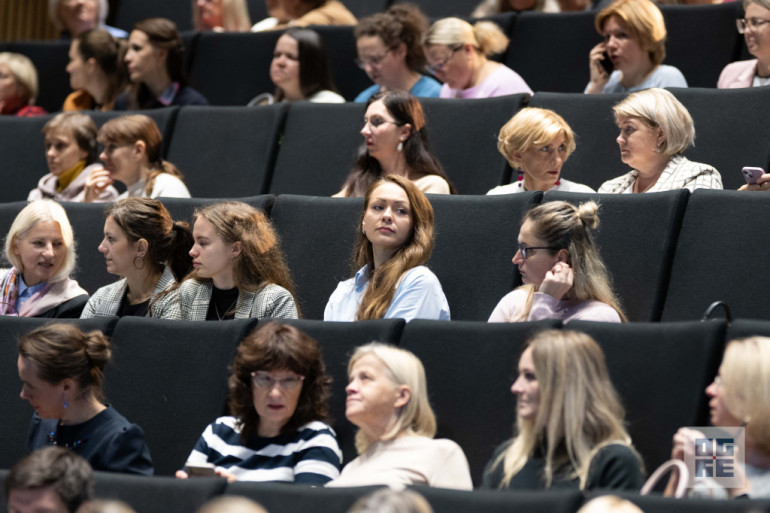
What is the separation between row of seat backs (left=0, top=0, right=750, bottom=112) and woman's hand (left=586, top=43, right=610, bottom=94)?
0.17 metres

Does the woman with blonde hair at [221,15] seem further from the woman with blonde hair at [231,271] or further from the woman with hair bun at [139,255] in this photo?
the woman with blonde hair at [231,271]

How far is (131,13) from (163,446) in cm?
196

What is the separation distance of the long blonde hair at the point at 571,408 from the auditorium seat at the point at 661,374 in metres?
0.09

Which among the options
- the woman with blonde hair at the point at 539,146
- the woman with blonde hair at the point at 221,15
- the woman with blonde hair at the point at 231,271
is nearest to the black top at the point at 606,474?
the woman with blonde hair at the point at 231,271

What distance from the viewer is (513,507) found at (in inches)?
38.9

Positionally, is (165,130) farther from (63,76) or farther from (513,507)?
(513,507)

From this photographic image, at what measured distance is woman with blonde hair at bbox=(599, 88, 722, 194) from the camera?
1686 millimetres

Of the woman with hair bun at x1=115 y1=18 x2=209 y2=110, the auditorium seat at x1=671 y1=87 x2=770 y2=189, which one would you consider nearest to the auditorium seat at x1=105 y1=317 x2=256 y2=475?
the auditorium seat at x1=671 y1=87 x2=770 y2=189

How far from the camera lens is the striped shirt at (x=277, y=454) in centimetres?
131

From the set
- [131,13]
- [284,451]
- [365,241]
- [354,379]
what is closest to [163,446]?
[284,451]

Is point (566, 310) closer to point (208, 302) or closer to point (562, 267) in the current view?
point (562, 267)

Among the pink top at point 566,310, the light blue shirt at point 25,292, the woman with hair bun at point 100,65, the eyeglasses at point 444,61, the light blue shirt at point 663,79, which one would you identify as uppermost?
the woman with hair bun at point 100,65

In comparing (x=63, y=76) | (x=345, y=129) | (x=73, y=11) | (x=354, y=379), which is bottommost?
(x=354, y=379)

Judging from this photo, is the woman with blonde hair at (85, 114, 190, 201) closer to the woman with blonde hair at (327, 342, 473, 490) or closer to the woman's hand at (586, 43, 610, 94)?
the woman's hand at (586, 43, 610, 94)
